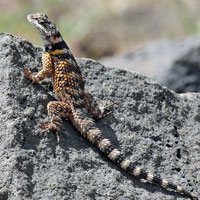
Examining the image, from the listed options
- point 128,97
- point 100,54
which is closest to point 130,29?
point 100,54

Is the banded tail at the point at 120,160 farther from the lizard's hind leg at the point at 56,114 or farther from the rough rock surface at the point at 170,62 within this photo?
the rough rock surface at the point at 170,62

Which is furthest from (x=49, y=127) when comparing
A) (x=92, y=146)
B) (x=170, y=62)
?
(x=170, y=62)

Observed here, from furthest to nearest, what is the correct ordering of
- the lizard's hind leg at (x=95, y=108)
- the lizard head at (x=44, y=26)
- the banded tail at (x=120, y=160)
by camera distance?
1. the lizard head at (x=44, y=26)
2. the lizard's hind leg at (x=95, y=108)
3. the banded tail at (x=120, y=160)

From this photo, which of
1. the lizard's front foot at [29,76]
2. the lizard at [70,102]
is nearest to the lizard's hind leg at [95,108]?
the lizard at [70,102]

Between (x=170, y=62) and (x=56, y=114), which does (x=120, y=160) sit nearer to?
(x=56, y=114)

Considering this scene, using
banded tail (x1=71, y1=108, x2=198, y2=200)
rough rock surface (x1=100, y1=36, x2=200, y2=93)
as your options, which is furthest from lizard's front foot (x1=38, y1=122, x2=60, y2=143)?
rough rock surface (x1=100, y1=36, x2=200, y2=93)
